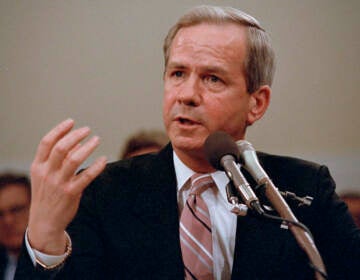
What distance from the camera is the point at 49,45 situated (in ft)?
7.88

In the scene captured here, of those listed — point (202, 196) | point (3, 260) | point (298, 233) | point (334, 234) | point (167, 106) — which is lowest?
point (3, 260)

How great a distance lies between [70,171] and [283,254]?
61 cm

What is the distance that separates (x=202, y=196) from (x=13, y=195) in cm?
107

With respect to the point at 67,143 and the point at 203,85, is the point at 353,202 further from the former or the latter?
the point at 67,143

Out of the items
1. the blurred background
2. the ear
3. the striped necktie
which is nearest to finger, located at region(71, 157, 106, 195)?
the striped necktie

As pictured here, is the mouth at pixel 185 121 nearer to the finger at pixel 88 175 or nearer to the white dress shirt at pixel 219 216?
the white dress shirt at pixel 219 216

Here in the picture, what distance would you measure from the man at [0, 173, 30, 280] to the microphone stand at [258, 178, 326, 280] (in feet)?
4.87

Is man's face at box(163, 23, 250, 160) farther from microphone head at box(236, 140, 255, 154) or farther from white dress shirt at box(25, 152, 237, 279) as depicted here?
microphone head at box(236, 140, 255, 154)

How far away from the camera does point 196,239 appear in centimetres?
132

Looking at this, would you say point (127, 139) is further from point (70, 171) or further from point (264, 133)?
point (70, 171)

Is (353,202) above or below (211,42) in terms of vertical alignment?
below

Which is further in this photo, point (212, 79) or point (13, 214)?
point (13, 214)

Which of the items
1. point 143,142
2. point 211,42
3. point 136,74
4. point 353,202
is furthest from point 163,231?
point 353,202

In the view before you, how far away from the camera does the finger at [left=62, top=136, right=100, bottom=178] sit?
0.97 m
